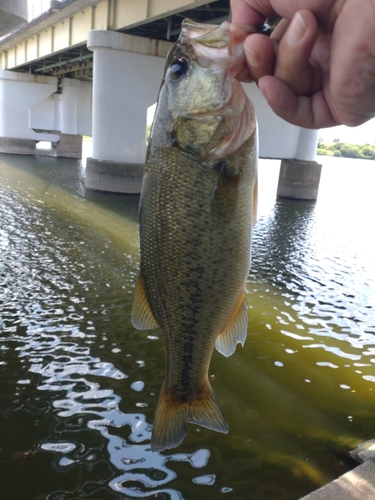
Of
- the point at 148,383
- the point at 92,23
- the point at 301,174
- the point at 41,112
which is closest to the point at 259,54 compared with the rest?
the point at 148,383

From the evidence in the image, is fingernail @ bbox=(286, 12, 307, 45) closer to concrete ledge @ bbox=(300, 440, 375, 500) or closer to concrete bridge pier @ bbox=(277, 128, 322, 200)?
concrete ledge @ bbox=(300, 440, 375, 500)

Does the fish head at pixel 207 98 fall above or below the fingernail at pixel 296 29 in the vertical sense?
below

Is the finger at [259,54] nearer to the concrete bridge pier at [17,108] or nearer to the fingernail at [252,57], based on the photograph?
the fingernail at [252,57]

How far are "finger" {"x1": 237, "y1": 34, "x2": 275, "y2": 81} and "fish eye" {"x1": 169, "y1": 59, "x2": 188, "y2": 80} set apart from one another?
36 centimetres

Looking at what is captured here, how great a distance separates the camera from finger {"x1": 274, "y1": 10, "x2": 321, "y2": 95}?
76.5 inches

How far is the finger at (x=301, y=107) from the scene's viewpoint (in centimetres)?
232

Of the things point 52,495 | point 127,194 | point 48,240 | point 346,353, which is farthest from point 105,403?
point 127,194

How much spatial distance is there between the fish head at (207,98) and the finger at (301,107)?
17 cm

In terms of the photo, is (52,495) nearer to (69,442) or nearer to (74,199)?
(69,442)

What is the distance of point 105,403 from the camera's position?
5.34 metres

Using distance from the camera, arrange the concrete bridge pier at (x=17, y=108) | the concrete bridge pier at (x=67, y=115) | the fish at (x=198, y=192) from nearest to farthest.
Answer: the fish at (x=198, y=192)
the concrete bridge pier at (x=17, y=108)
the concrete bridge pier at (x=67, y=115)

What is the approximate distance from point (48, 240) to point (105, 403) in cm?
780

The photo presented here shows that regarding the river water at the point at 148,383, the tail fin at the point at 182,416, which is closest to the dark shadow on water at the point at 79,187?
the river water at the point at 148,383

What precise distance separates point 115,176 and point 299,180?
1033cm
